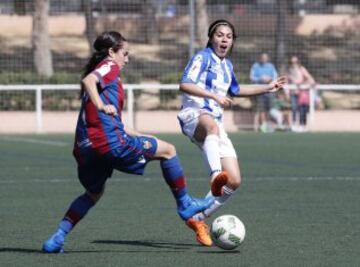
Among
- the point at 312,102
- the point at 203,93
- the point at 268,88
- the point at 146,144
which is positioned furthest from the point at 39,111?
the point at 146,144

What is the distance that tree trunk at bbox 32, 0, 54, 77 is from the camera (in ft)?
88.2

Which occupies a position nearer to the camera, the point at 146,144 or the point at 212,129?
the point at 146,144

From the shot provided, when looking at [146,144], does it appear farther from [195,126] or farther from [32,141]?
[32,141]

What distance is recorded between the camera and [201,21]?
25.6m

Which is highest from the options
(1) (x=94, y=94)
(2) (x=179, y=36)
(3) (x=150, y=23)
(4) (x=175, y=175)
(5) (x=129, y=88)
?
(1) (x=94, y=94)

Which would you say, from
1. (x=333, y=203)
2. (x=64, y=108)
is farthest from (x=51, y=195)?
(x=64, y=108)

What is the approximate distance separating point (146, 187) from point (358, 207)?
9.83ft

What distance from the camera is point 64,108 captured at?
24047 millimetres

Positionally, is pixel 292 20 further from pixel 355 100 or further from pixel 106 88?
pixel 106 88

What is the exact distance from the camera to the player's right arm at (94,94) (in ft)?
24.4

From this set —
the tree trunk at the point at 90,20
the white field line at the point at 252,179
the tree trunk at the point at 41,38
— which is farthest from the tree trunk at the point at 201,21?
the white field line at the point at 252,179

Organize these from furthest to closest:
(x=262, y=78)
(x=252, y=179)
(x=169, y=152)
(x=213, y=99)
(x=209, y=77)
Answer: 1. (x=262, y=78)
2. (x=252, y=179)
3. (x=209, y=77)
4. (x=213, y=99)
5. (x=169, y=152)

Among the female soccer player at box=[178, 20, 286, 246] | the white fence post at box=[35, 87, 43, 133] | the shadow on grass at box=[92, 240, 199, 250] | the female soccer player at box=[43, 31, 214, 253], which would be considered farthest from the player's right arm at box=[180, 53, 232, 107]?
the white fence post at box=[35, 87, 43, 133]

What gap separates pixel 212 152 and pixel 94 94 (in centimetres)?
159
